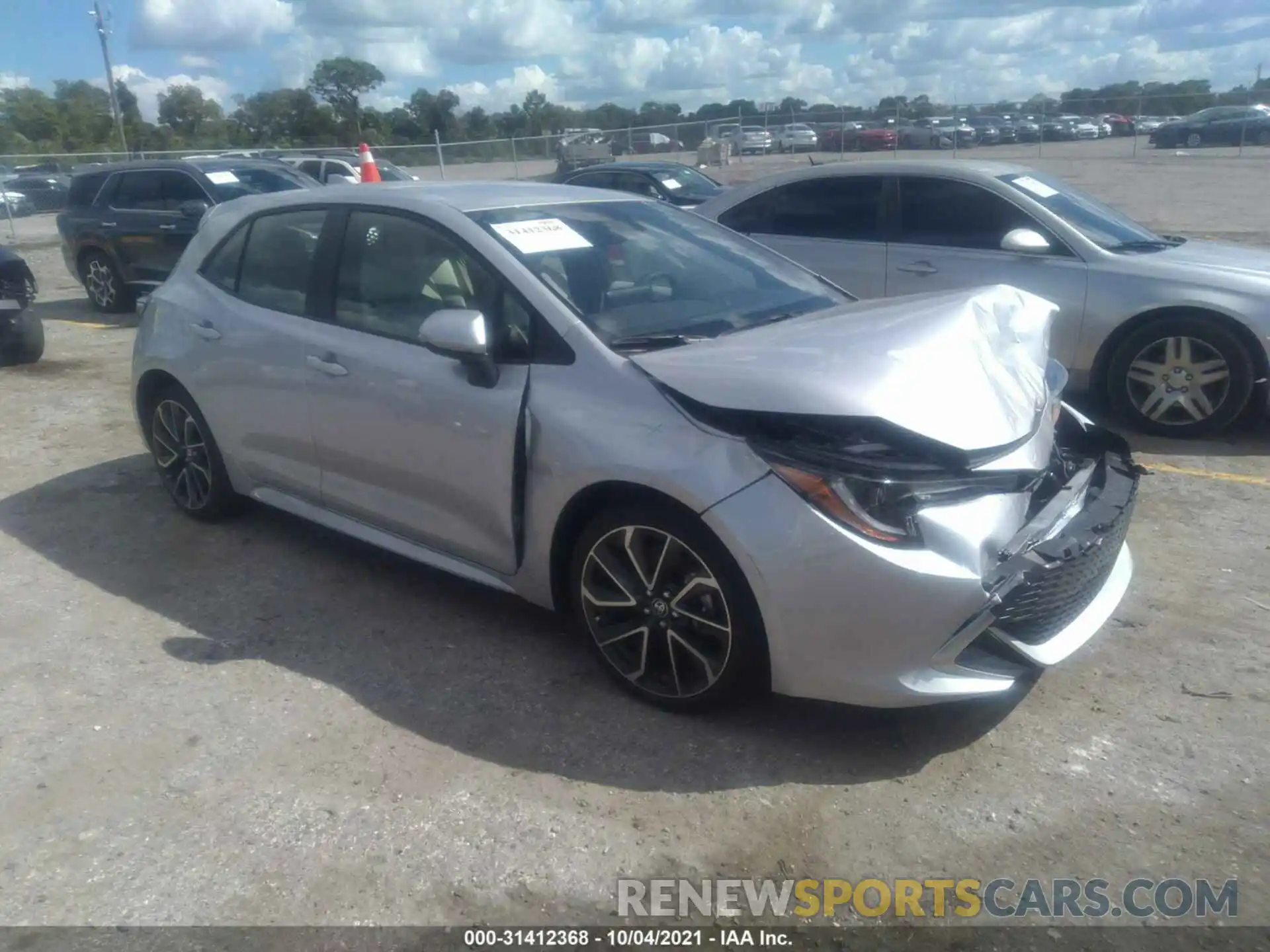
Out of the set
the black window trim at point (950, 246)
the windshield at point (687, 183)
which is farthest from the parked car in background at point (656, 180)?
the black window trim at point (950, 246)

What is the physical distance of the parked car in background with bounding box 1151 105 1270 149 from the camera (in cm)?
3569

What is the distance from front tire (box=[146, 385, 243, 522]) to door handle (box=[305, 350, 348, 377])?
1.05m

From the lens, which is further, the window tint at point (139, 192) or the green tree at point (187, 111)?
the green tree at point (187, 111)

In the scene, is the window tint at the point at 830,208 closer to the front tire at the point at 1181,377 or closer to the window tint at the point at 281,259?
the front tire at the point at 1181,377

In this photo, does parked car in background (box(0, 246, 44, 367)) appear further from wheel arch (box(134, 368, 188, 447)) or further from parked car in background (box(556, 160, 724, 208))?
parked car in background (box(556, 160, 724, 208))

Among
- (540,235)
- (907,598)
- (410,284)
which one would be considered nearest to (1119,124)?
(540,235)

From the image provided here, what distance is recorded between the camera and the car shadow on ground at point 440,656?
352 centimetres

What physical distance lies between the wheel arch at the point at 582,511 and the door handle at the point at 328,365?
49.1 inches

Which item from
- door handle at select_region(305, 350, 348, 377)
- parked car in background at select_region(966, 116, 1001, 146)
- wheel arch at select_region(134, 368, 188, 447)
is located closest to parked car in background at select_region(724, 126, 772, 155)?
parked car in background at select_region(966, 116, 1001, 146)

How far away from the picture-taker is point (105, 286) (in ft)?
43.5

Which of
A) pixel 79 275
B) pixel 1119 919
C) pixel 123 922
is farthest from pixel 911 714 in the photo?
pixel 79 275

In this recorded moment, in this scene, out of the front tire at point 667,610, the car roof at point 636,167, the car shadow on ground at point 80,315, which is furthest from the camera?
the car roof at point 636,167

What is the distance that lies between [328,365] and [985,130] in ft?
118

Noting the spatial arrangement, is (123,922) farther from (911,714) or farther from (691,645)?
(911,714)
